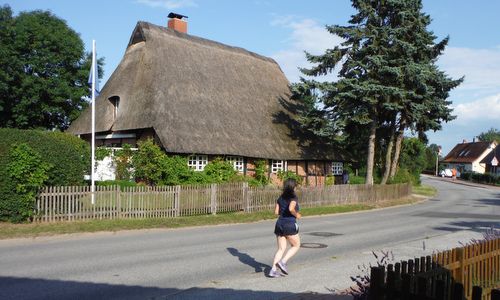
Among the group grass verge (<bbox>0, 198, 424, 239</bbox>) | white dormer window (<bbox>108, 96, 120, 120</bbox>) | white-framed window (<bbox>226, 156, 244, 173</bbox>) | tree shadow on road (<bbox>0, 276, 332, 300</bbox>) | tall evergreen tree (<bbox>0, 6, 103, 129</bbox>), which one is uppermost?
tall evergreen tree (<bbox>0, 6, 103, 129</bbox>)

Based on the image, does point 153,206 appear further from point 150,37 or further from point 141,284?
point 150,37

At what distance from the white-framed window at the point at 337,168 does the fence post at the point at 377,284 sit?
1215 inches

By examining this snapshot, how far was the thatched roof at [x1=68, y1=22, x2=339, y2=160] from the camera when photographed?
26109mm

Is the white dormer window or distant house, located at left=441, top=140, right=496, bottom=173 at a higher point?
the white dormer window

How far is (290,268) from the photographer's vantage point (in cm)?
961

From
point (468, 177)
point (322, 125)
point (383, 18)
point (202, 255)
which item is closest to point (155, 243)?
point (202, 255)

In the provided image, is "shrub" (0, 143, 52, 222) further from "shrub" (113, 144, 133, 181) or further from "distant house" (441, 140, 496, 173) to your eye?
"distant house" (441, 140, 496, 173)

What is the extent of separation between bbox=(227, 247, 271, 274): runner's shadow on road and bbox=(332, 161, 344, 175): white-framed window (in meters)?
24.1

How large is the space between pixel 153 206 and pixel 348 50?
58.8ft

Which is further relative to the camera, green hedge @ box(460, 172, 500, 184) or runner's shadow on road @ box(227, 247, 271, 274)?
green hedge @ box(460, 172, 500, 184)

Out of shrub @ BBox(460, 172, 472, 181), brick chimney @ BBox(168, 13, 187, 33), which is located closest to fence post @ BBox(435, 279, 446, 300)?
brick chimney @ BBox(168, 13, 187, 33)

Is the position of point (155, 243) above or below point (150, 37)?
below

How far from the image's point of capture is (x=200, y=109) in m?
28.1

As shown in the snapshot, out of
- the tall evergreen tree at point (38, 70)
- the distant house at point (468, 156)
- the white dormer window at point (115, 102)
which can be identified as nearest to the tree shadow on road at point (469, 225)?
the white dormer window at point (115, 102)
